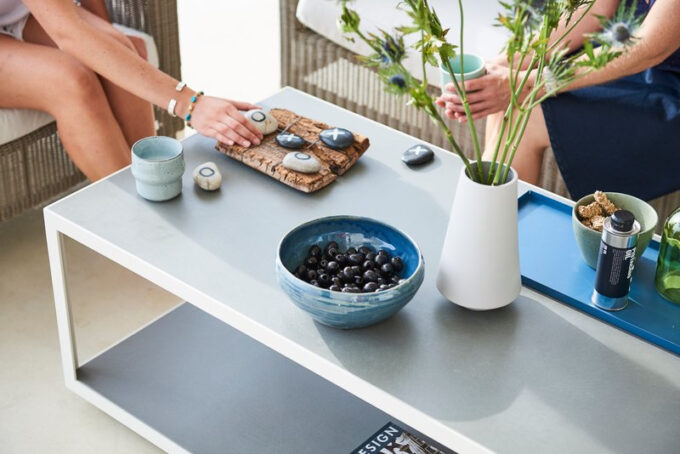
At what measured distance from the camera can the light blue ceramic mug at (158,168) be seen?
4.98 feet

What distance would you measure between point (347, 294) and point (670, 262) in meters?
0.52

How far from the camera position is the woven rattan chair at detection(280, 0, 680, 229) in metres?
2.42

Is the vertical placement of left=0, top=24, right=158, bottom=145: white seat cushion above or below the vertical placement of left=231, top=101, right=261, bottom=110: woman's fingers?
below

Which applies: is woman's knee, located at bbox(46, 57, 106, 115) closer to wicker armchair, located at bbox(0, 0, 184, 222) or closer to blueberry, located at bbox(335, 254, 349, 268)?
wicker armchair, located at bbox(0, 0, 184, 222)

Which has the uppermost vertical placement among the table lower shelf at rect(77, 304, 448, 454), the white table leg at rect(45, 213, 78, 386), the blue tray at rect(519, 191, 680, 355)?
the blue tray at rect(519, 191, 680, 355)

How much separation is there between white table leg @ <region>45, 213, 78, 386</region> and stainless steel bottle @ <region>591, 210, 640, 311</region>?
2.93 ft

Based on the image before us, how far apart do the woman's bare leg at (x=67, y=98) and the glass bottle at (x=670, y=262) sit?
121 centimetres

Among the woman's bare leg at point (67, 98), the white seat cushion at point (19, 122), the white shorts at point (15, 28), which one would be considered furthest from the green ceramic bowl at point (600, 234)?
the white shorts at point (15, 28)

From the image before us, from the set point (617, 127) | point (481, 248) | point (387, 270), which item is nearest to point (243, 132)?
point (387, 270)

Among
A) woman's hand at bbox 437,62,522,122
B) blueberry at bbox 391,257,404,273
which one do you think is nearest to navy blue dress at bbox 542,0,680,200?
woman's hand at bbox 437,62,522,122

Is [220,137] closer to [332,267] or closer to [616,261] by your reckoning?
[332,267]

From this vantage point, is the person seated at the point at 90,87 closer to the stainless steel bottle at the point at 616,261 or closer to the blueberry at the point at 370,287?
the blueberry at the point at 370,287

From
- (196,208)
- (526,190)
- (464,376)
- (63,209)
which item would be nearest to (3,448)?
(63,209)

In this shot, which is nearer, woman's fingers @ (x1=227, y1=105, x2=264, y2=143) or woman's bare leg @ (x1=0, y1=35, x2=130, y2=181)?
woman's fingers @ (x1=227, y1=105, x2=264, y2=143)
